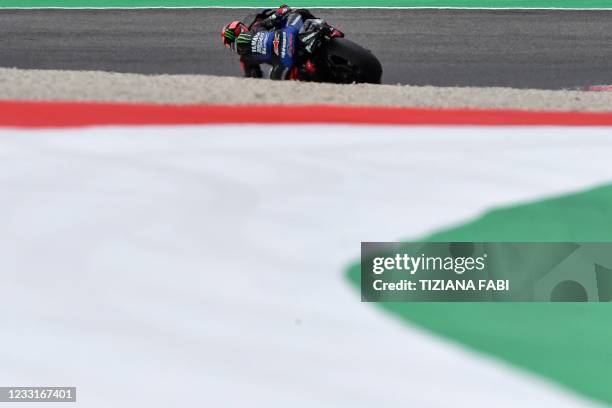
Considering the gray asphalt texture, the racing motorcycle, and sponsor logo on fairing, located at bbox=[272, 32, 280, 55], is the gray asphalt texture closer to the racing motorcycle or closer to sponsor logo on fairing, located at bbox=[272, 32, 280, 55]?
the racing motorcycle

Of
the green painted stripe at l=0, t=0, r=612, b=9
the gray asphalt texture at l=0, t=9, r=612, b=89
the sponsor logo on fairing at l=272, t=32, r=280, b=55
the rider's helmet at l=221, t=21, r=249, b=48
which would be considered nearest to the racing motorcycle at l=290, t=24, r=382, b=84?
the sponsor logo on fairing at l=272, t=32, r=280, b=55

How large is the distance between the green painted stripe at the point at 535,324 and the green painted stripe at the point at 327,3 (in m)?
7.72

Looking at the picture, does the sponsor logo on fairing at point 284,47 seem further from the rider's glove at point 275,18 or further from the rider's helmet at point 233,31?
the rider's helmet at point 233,31

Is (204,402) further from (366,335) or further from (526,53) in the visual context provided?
(526,53)

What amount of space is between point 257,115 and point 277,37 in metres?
2.04

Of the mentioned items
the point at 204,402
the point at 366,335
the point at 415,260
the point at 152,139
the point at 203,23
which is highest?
the point at 203,23

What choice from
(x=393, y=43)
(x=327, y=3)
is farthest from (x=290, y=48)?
(x=327, y=3)

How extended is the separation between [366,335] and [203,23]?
7973mm

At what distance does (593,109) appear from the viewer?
830 centimetres

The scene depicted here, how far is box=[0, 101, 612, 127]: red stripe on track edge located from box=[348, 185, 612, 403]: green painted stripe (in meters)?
1.50

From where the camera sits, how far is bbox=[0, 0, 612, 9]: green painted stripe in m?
13.7

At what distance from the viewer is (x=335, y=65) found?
9523mm

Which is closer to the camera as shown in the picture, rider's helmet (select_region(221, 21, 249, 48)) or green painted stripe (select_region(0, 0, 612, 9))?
rider's helmet (select_region(221, 21, 249, 48))

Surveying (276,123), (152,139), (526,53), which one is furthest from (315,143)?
(526,53)
